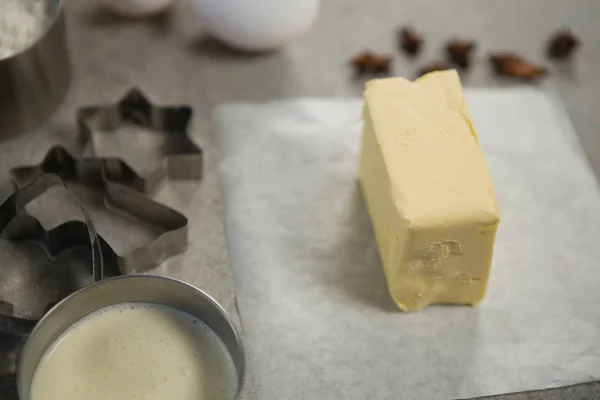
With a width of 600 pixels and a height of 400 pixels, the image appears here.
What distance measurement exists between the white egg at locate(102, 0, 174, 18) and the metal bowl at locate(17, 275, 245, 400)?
59 cm

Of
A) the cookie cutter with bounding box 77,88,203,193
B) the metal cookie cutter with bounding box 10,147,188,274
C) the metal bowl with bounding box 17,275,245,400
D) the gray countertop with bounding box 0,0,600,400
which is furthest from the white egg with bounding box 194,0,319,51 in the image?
the metal bowl with bounding box 17,275,245,400

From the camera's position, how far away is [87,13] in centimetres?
137

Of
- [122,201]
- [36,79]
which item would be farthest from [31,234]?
[36,79]

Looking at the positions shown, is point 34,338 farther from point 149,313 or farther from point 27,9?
point 27,9

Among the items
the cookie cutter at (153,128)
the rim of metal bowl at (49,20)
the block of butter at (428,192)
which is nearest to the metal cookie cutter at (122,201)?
the cookie cutter at (153,128)

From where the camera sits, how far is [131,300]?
3.00ft

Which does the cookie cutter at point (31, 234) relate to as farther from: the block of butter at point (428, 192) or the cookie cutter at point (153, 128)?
the block of butter at point (428, 192)

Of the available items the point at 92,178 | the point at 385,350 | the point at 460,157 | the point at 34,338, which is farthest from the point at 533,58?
the point at 34,338

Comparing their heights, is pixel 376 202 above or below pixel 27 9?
below

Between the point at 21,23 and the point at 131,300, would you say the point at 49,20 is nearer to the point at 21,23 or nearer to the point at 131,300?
the point at 21,23

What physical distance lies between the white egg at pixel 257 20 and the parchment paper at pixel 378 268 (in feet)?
0.40

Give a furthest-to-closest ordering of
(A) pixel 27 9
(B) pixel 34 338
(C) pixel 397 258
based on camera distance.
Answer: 1. (A) pixel 27 9
2. (C) pixel 397 258
3. (B) pixel 34 338

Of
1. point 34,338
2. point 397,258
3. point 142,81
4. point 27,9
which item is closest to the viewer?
point 34,338

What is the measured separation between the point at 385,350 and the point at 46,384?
0.41 m
